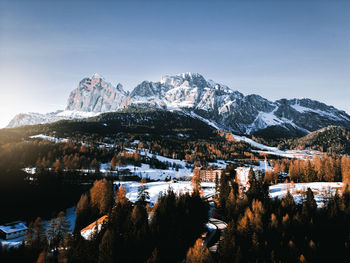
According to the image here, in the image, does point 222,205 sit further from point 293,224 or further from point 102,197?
point 102,197

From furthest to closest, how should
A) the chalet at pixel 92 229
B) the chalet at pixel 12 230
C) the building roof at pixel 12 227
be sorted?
the building roof at pixel 12 227 → the chalet at pixel 12 230 → the chalet at pixel 92 229

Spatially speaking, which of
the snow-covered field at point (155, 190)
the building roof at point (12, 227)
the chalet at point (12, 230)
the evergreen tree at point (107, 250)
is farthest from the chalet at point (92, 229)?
the snow-covered field at point (155, 190)

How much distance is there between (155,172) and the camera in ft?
495

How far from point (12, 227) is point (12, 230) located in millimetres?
2605

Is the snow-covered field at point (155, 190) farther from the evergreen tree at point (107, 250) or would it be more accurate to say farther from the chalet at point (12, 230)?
the evergreen tree at point (107, 250)

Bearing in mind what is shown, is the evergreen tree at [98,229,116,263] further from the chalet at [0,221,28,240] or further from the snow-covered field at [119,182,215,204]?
the snow-covered field at [119,182,215,204]

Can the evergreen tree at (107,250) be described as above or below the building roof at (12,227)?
above

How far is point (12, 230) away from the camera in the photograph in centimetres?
6500

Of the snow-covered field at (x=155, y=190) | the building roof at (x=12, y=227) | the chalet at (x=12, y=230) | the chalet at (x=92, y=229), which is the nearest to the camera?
the chalet at (x=92, y=229)

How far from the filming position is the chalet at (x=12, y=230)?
63.4 m

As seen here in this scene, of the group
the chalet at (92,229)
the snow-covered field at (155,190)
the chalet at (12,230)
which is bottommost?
the chalet at (12,230)

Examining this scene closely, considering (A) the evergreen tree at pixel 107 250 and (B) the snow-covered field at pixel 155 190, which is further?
(B) the snow-covered field at pixel 155 190

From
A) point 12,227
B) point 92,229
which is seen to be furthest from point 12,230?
point 92,229

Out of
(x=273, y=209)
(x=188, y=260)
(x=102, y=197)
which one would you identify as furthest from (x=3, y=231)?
(x=273, y=209)
